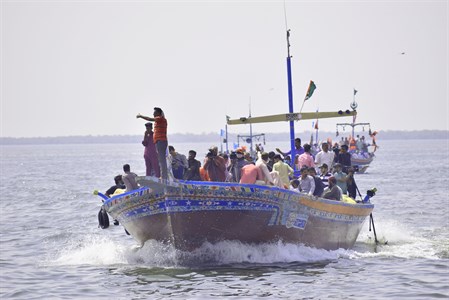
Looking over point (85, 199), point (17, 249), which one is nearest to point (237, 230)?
point (17, 249)

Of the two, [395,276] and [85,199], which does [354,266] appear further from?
[85,199]

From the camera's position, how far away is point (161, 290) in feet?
52.3

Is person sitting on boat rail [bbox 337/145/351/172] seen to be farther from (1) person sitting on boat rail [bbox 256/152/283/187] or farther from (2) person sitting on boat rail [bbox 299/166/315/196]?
(1) person sitting on boat rail [bbox 256/152/283/187]

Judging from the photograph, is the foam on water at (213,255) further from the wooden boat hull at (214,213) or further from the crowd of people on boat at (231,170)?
the crowd of people on boat at (231,170)

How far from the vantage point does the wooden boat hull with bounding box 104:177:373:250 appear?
1683 centimetres

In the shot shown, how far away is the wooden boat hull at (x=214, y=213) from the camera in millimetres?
16828

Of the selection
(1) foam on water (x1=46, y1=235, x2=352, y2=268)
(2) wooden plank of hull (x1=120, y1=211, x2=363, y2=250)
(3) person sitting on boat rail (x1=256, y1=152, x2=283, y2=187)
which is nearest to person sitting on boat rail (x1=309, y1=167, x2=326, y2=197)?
(2) wooden plank of hull (x1=120, y1=211, x2=363, y2=250)

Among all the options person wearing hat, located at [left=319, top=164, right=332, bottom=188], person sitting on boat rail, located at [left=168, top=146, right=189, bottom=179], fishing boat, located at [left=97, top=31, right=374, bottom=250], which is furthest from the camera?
person wearing hat, located at [left=319, top=164, right=332, bottom=188]

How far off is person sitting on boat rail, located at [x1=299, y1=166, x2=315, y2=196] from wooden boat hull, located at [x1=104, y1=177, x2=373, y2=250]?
1.15 ft

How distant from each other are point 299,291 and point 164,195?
319 centimetres

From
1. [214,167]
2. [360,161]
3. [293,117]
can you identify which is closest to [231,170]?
[214,167]

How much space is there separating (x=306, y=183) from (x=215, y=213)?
259 centimetres

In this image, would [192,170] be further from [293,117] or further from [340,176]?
[293,117]

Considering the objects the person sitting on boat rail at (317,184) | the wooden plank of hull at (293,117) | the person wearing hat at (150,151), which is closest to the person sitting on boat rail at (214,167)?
the person wearing hat at (150,151)
